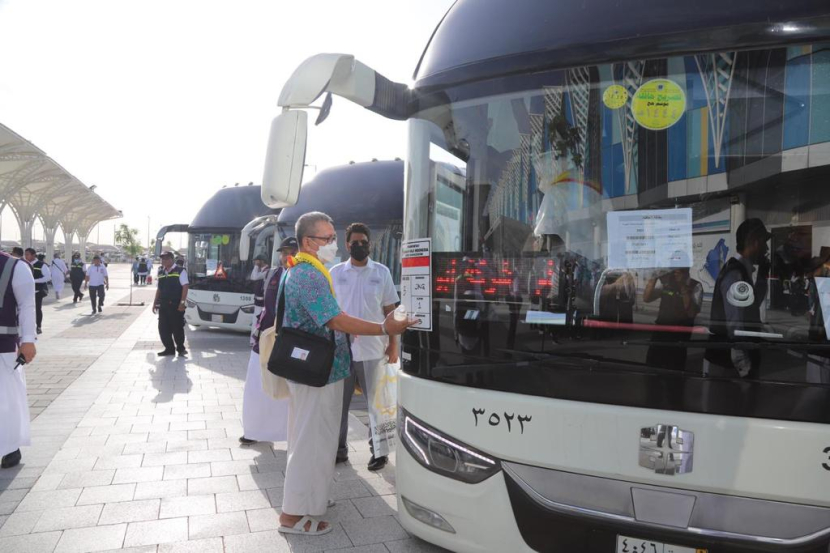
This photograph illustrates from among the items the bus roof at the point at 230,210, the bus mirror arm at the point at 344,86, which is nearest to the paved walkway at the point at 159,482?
the bus mirror arm at the point at 344,86

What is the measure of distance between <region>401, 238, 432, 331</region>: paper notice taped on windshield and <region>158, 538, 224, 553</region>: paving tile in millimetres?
1752

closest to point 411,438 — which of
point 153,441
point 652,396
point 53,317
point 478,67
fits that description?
point 652,396

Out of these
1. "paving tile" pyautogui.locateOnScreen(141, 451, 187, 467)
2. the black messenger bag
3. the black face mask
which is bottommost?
"paving tile" pyautogui.locateOnScreen(141, 451, 187, 467)

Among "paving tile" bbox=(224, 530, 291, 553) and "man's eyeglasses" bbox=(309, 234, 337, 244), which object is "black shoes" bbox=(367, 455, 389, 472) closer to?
"paving tile" bbox=(224, 530, 291, 553)

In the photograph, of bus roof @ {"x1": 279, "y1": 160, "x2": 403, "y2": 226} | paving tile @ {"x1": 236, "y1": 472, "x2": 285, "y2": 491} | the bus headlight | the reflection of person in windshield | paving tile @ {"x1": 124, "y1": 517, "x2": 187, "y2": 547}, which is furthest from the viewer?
bus roof @ {"x1": 279, "y1": 160, "x2": 403, "y2": 226}

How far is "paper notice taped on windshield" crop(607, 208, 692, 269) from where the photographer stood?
255 centimetres

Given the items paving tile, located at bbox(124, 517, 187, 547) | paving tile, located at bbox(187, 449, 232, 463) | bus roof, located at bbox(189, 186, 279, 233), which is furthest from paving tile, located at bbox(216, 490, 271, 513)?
bus roof, located at bbox(189, 186, 279, 233)

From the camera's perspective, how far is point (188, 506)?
164 inches

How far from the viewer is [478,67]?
9.47 feet

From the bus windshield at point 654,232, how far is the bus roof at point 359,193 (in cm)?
639

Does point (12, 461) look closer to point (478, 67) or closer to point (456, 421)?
point (456, 421)

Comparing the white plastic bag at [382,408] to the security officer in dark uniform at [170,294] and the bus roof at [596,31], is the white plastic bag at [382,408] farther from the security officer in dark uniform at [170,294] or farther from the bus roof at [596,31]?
the security officer in dark uniform at [170,294]

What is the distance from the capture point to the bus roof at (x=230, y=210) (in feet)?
52.0

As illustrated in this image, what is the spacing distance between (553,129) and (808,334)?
1.29 m
